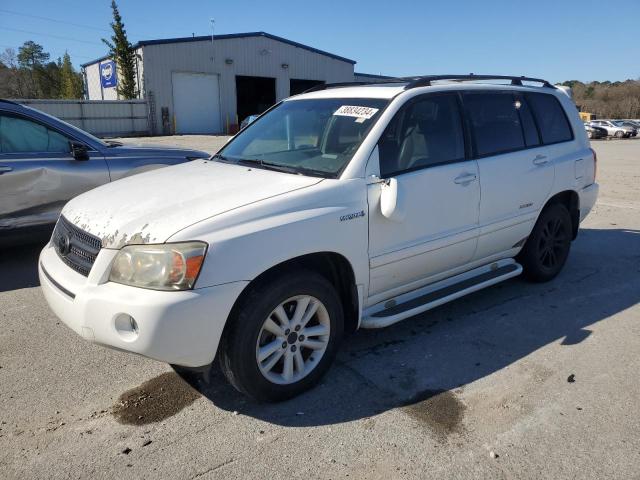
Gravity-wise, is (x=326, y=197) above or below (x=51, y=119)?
below

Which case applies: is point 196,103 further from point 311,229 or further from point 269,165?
point 311,229

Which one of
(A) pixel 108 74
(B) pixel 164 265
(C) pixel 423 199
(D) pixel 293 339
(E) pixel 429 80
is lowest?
(D) pixel 293 339

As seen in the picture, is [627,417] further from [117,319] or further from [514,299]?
[117,319]

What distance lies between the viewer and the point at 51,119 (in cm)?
560

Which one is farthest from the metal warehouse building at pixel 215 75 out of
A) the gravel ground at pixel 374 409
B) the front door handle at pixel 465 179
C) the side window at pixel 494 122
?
the front door handle at pixel 465 179

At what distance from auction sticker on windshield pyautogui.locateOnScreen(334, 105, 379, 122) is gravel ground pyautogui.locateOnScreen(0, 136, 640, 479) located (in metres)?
1.59

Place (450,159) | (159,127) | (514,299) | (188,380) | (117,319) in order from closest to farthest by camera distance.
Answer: (117,319), (188,380), (450,159), (514,299), (159,127)

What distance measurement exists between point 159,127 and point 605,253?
30.3 m

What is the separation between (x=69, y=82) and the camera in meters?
51.4

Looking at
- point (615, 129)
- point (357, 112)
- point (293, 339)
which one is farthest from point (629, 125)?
point (293, 339)

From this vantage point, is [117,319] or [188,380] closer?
[117,319]

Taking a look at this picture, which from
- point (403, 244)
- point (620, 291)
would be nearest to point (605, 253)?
point (620, 291)

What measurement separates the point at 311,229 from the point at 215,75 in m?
33.6

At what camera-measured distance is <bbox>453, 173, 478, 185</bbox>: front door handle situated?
3.70 metres
